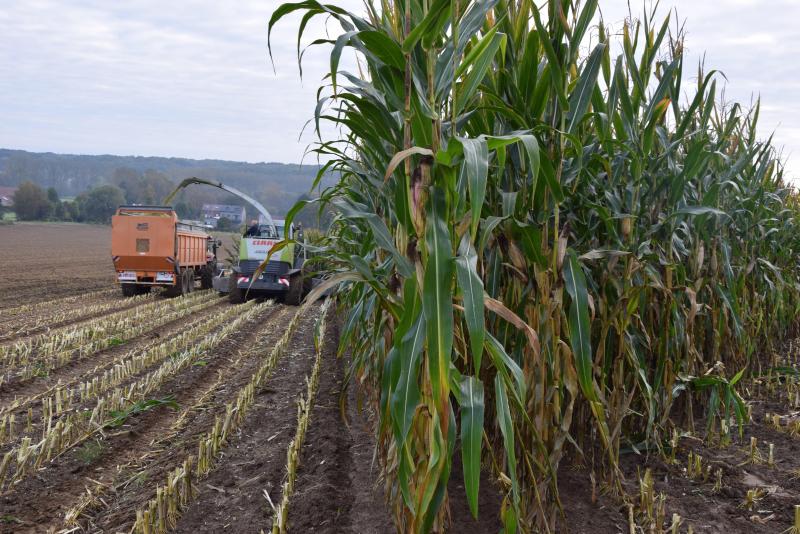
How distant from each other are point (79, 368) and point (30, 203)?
6207cm

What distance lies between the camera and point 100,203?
222 feet

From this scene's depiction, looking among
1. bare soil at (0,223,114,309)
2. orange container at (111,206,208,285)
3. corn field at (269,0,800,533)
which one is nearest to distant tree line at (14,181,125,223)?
bare soil at (0,223,114,309)

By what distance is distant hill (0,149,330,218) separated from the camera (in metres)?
117

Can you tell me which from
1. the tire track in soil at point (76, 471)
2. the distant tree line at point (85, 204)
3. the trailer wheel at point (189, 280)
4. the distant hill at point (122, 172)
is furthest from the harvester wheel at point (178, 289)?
the distant hill at point (122, 172)

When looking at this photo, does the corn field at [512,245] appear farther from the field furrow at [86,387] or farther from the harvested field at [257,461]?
the field furrow at [86,387]

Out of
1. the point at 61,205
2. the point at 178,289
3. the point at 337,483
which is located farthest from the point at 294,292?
the point at 61,205

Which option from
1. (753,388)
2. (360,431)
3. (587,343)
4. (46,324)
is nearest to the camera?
(587,343)

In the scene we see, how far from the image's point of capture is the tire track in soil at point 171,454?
12.1 ft

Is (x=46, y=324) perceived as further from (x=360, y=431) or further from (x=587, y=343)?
Result: (x=587, y=343)

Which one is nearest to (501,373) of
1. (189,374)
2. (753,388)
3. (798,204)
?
(753,388)

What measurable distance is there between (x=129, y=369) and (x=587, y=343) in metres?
6.14

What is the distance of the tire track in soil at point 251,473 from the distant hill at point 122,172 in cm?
9461

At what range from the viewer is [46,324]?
35.0 feet

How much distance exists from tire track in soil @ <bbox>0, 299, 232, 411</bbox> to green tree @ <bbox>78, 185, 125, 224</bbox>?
60.6 m
